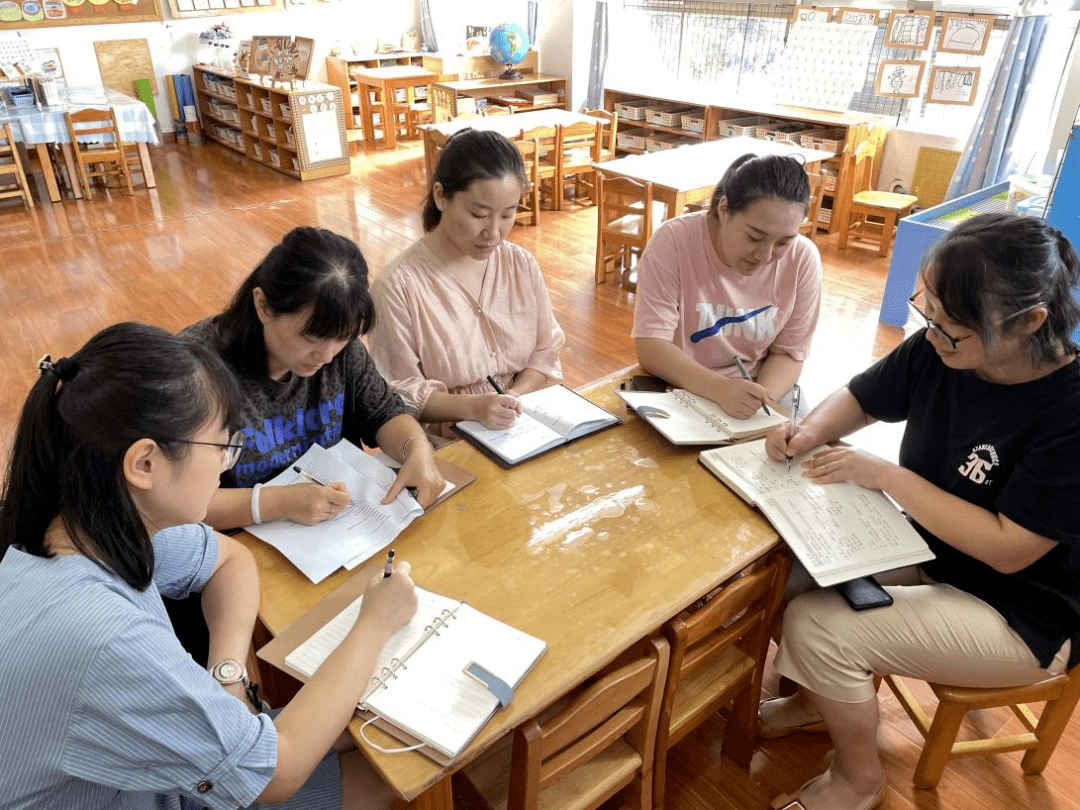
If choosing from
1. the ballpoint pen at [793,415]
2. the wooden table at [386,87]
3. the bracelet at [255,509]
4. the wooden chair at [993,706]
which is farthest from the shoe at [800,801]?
the wooden table at [386,87]

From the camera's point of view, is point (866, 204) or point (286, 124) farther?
point (286, 124)

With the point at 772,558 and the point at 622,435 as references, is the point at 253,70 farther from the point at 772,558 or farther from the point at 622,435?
the point at 772,558

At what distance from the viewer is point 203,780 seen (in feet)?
2.82

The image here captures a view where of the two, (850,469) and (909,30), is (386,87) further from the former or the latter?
(850,469)

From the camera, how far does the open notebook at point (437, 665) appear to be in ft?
3.23

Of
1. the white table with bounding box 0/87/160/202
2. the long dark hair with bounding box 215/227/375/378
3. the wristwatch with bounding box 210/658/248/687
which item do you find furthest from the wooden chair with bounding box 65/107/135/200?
the wristwatch with bounding box 210/658/248/687

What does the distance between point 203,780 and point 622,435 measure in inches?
42.2

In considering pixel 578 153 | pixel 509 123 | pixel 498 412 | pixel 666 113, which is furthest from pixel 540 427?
pixel 666 113

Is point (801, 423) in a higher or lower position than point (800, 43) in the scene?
lower

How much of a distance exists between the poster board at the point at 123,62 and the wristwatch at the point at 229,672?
871 cm

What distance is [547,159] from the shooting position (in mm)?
6000

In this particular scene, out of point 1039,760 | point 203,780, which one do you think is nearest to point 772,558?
point 1039,760

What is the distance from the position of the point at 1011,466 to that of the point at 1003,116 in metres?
4.23

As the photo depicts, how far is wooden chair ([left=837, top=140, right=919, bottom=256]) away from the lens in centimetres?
501
